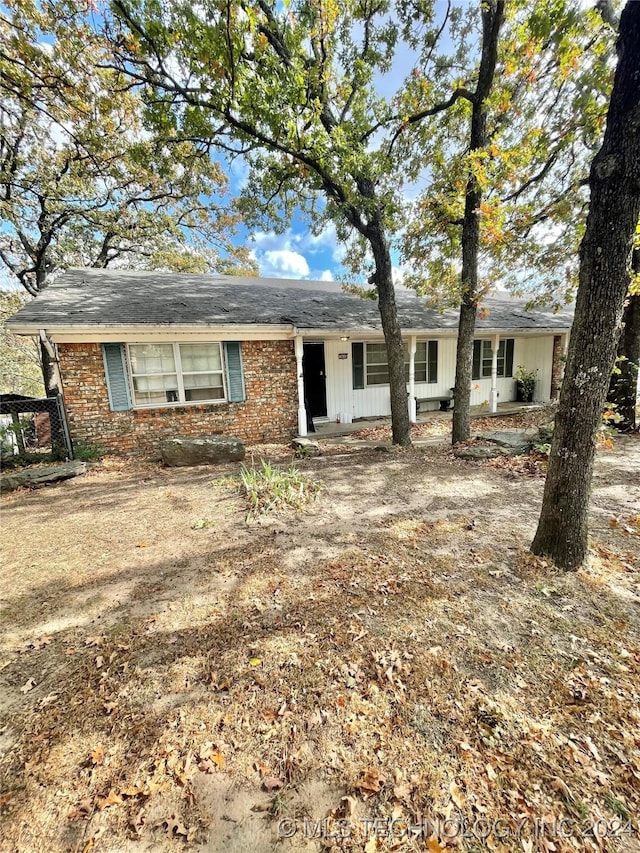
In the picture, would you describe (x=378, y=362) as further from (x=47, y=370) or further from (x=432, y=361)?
(x=47, y=370)

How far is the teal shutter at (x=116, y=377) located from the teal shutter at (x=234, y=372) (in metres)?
2.17

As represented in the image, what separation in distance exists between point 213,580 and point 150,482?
3603 millimetres

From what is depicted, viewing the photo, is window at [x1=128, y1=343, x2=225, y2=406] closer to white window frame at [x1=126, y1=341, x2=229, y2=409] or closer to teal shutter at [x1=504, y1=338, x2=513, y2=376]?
white window frame at [x1=126, y1=341, x2=229, y2=409]

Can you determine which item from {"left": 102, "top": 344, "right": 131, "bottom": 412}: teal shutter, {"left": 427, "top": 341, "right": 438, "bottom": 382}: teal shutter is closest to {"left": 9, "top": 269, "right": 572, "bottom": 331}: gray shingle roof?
{"left": 102, "top": 344, "right": 131, "bottom": 412}: teal shutter

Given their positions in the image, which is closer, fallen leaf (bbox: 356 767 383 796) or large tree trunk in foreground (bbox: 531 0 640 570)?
fallen leaf (bbox: 356 767 383 796)

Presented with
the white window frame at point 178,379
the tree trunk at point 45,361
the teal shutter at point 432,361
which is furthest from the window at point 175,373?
the teal shutter at point 432,361

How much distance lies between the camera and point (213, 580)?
322 cm

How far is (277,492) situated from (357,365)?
6.57m

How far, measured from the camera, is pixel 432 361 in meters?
11.5

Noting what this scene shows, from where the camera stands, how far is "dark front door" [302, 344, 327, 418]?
10.5m

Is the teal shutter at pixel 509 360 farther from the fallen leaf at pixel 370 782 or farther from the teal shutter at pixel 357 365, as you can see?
the fallen leaf at pixel 370 782

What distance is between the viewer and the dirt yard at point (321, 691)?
4.87ft

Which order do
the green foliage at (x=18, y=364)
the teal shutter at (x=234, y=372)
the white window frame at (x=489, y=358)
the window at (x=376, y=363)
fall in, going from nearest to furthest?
the teal shutter at (x=234, y=372)
the window at (x=376, y=363)
the white window frame at (x=489, y=358)
the green foliage at (x=18, y=364)

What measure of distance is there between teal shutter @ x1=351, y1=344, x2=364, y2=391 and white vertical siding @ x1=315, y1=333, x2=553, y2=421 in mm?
118
